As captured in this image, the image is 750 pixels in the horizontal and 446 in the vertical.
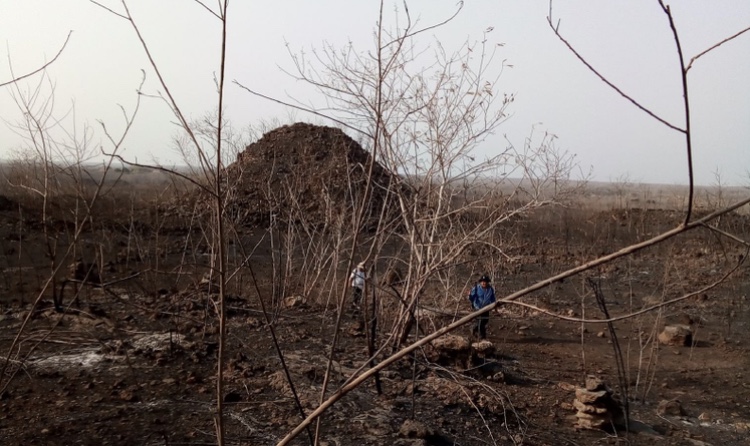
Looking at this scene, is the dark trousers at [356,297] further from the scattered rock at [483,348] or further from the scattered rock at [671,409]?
the scattered rock at [671,409]

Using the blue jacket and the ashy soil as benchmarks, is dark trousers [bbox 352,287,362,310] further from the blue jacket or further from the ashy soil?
the blue jacket

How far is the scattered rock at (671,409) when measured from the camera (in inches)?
257

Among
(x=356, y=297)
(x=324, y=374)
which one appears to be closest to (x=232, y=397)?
(x=324, y=374)

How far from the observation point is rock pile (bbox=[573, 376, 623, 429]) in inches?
234

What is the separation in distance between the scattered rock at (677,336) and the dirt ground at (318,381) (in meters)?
0.12

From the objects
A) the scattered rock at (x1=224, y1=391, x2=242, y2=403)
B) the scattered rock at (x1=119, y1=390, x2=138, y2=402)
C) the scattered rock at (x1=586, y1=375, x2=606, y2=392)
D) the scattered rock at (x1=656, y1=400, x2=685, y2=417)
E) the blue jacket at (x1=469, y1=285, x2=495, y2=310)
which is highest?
the blue jacket at (x1=469, y1=285, x2=495, y2=310)

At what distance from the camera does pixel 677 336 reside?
9469mm

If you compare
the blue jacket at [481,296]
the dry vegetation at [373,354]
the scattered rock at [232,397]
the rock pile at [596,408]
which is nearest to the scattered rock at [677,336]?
the dry vegetation at [373,354]

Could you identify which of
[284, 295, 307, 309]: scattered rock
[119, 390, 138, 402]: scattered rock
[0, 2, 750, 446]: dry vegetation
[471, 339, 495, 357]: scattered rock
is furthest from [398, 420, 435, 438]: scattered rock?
[284, 295, 307, 309]: scattered rock

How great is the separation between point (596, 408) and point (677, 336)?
14.1 feet

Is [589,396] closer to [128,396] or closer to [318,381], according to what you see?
[318,381]

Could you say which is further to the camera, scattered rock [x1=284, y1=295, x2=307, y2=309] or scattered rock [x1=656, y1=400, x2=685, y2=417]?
scattered rock [x1=284, y1=295, x2=307, y2=309]

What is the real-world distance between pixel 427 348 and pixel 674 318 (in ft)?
21.5

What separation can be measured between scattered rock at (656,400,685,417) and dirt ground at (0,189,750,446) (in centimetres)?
1
